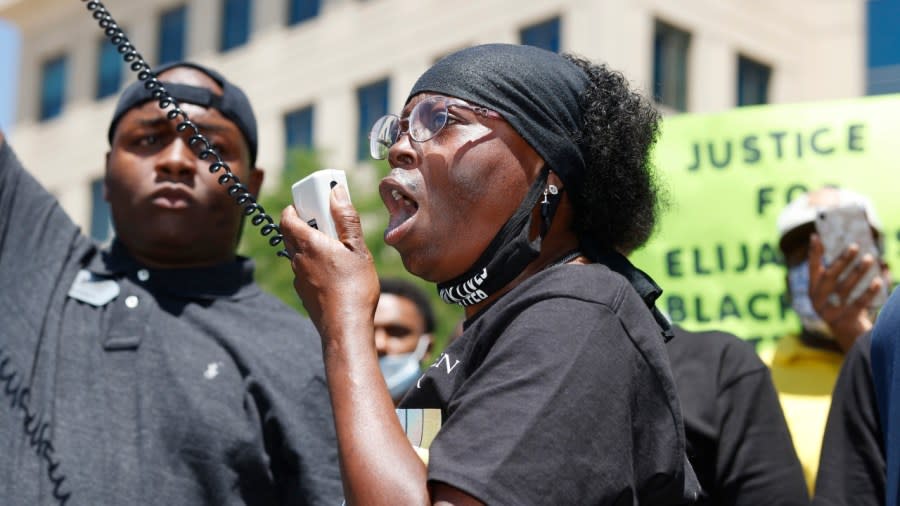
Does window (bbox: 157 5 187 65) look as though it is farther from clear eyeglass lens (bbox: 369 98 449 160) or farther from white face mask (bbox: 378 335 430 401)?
clear eyeglass lens (bbox: 369 98 449 160)

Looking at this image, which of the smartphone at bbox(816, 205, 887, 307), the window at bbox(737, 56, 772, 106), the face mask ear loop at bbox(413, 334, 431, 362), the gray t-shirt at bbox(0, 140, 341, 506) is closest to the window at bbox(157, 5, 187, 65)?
the window at bbox(737, 56, 772, 106)

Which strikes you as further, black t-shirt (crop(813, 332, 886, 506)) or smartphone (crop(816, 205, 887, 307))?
smartphone (crop(816, 205, 887, 307))

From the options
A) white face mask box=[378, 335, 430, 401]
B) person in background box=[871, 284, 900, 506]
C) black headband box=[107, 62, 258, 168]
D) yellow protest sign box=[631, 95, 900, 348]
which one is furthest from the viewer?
white face mask box=[378, 335, 430, 401]

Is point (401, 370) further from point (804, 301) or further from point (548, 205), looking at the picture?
point (548, 205)

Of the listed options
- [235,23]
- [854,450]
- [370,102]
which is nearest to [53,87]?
[235,23]

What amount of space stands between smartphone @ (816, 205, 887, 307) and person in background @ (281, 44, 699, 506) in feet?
5.65

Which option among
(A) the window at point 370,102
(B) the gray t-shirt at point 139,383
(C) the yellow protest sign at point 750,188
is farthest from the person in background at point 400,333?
(A) the window at point 370,102

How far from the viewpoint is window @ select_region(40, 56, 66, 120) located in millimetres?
31984

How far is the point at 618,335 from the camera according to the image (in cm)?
227

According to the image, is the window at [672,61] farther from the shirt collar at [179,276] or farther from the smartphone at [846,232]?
the shirt collar at [179,276]

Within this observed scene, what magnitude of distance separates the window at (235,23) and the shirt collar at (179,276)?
2497 centimetres

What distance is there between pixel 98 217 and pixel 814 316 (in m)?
26.2

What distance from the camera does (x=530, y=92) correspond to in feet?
8.21

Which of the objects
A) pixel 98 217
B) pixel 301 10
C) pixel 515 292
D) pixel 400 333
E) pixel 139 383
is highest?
pixel 515 292
